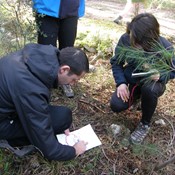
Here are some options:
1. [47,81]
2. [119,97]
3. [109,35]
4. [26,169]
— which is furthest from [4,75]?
[109,35]

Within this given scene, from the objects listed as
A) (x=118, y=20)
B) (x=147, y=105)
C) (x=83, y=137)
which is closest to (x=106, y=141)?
(x=83, y=137)

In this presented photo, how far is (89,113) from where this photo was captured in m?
2.65

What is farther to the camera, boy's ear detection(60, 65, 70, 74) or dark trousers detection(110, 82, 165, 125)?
dark trousers detection(110, 82, 165, 125)

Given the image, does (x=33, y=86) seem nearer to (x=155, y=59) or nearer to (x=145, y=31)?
(x=155, y=59)

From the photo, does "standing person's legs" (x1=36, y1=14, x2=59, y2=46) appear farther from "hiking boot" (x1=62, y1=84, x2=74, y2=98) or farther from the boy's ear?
the boy's ear

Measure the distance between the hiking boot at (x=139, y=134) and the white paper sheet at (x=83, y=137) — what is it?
27 centimetres

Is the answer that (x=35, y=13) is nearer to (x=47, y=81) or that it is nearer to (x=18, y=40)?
(x=18, y=40)

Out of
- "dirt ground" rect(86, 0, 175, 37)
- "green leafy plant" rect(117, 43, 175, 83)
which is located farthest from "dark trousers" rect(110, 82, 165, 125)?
"dirt ground" rect(86, 0, 175, 37)

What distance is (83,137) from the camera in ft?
7.61

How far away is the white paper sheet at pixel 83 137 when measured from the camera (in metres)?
2.25

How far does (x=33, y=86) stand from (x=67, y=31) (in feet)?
3.57

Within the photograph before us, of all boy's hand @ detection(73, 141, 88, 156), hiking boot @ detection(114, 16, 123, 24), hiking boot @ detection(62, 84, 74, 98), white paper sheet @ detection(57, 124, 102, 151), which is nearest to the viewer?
boy's hand @ detection(73, 141, 88, 156)

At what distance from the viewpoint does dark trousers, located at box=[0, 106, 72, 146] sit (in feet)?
6.88

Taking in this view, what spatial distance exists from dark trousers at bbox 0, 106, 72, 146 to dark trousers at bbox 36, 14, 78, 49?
685 mm
